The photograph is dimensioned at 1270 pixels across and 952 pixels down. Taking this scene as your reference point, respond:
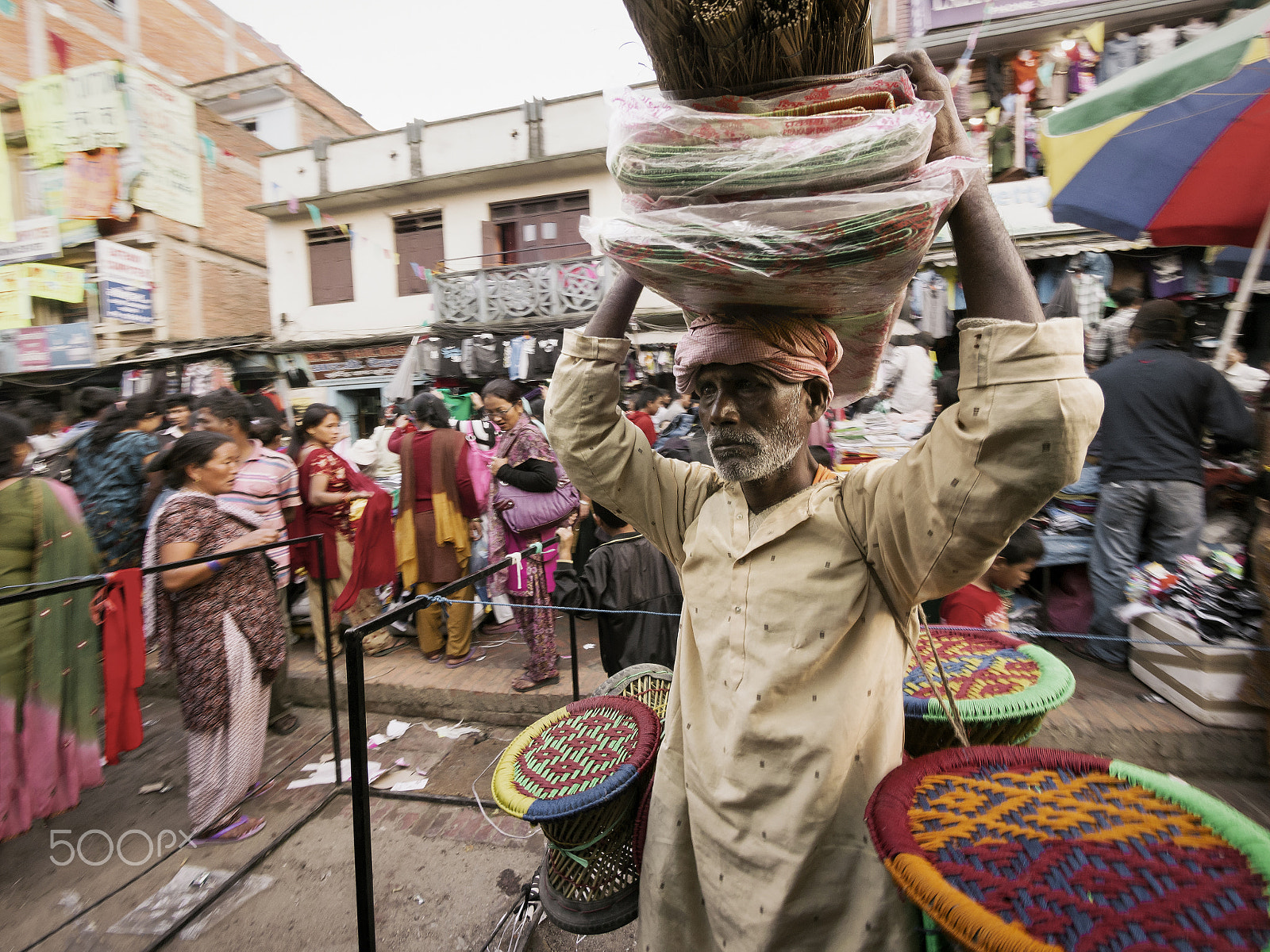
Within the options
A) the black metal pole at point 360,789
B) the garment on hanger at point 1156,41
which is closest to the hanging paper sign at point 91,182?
the black metal pole at point 360,789

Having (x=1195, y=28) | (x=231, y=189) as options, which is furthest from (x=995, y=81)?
(x=231, y=189)

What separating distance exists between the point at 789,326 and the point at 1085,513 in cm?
431

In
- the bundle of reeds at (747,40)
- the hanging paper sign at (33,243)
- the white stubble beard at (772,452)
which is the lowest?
the white stubble beard at (772,452)

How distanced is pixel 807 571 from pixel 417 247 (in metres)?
15.6

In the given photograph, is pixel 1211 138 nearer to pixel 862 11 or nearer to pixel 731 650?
pixel 862 11

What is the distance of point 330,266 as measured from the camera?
15.3 m

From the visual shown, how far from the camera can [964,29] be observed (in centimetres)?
741

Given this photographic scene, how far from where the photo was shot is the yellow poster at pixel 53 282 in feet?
49.4

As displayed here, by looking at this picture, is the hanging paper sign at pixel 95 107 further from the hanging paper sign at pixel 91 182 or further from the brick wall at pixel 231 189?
the brick wall at pixel 231 189

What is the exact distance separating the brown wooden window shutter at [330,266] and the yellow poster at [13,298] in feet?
22.8

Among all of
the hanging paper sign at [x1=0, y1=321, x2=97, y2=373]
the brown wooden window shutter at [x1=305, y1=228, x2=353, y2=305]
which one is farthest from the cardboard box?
the hanging paper sign at [x1=0, y1=321, x2=97, y2=373]

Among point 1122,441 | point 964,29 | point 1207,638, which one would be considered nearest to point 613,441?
point 1207,638

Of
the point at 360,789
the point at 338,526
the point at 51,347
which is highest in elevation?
the point at 51,347

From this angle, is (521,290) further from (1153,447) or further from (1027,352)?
(1027,352)
